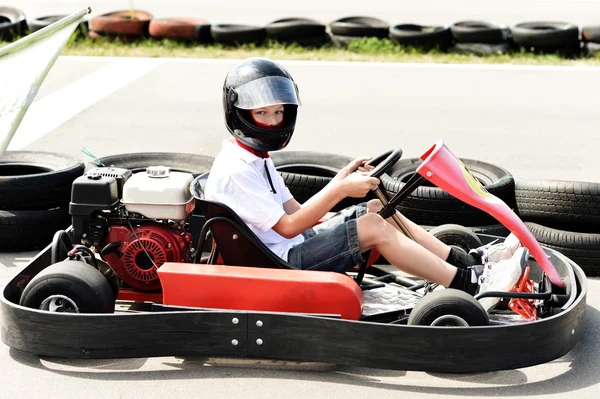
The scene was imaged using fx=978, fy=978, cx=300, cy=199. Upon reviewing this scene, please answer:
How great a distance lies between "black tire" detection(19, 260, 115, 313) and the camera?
401 centimetres

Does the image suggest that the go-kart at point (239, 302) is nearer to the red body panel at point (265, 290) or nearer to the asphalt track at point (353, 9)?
the red body panel at point (265, 290)

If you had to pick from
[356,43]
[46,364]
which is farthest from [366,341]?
[356,43]

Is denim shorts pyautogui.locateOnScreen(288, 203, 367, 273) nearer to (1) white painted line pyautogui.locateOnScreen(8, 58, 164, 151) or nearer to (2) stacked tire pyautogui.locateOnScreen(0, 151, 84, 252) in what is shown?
(2) stacked tire pyautogui.locateOnScreen(0, 151, 84, 252)

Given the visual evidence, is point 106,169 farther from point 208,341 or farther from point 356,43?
point 356,43

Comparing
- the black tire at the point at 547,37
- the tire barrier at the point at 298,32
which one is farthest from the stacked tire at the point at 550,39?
the tire barrier at the point at 298,32

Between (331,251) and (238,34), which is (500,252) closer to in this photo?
(331,251)

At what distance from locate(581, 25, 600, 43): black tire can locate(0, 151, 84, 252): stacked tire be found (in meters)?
6.97

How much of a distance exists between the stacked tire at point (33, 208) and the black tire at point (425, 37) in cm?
619

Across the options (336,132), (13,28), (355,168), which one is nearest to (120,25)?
(13,28)

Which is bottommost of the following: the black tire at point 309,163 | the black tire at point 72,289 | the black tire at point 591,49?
the black tire at point 591,49

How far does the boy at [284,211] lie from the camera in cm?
411

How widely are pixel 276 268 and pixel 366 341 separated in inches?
21.5

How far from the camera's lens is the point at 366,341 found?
3818 millimetres

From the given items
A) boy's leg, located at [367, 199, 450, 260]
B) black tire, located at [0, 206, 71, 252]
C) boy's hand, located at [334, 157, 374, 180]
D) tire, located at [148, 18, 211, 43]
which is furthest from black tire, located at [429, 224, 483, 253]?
tire, located at [148, 18, 211, 43]
